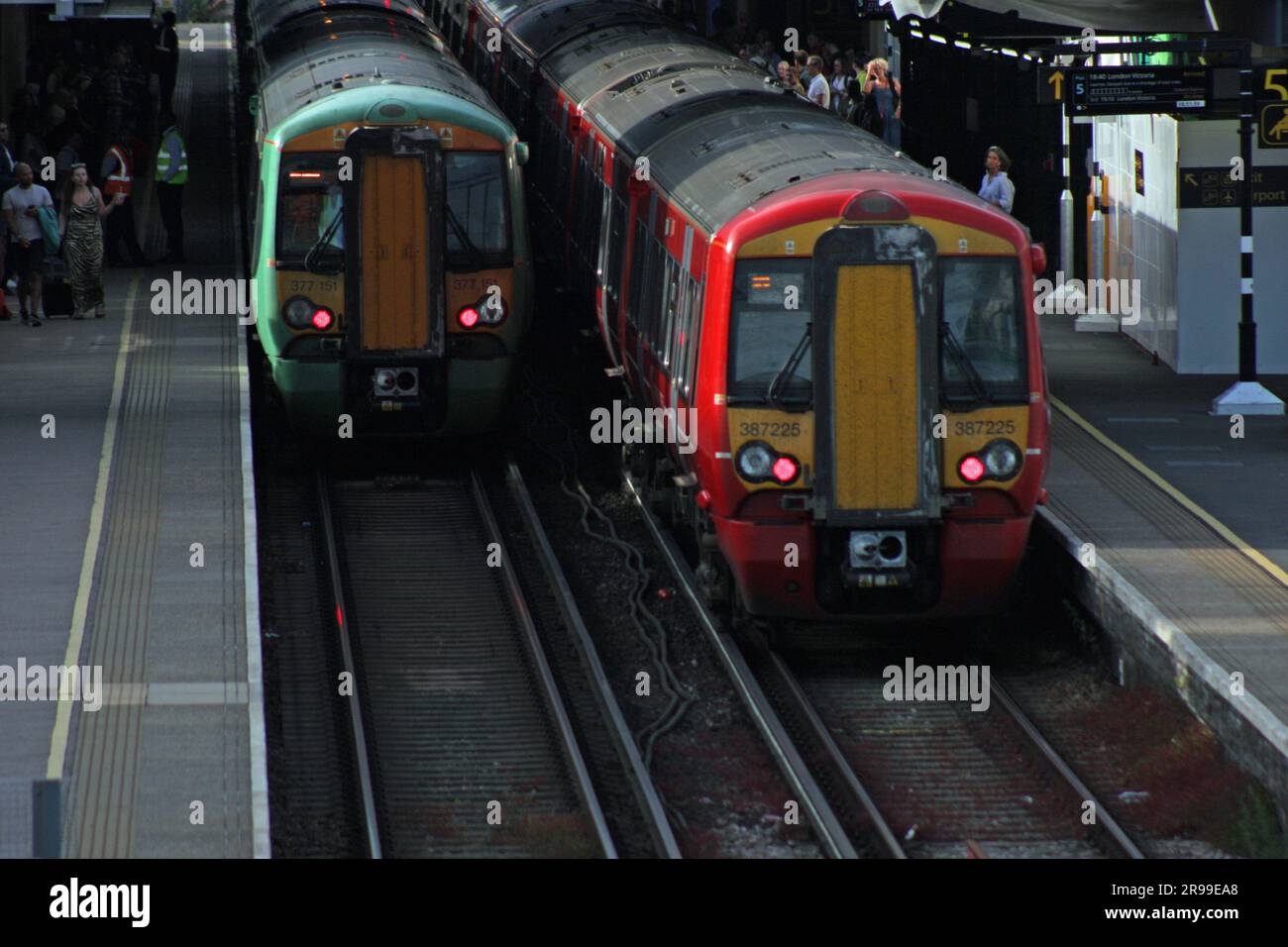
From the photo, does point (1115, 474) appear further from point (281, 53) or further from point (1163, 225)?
point (281, 53)

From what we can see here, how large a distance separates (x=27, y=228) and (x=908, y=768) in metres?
11.9

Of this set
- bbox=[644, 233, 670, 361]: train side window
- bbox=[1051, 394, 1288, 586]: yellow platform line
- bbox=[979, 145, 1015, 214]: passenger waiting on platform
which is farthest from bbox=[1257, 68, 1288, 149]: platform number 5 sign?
bbox=[644, 233, 670, 361]: train side window

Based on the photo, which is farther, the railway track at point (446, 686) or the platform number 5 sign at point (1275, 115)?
the platform number 5 sign at point (1275, 115)

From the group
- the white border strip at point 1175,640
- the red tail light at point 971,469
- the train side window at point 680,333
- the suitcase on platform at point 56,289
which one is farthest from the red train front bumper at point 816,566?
the suitcase on platform at point 56,289

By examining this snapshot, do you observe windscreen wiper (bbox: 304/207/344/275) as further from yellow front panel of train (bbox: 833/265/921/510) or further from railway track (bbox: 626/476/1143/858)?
yellow front panel of train (bbox: 833/265/921/510)

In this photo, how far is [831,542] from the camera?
13.6 m

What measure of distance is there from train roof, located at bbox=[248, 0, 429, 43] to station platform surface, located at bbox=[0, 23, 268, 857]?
251 cm

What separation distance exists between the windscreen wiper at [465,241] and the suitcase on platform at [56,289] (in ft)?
20.3

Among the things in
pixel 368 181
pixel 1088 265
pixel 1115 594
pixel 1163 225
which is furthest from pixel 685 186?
pixel 1088 265

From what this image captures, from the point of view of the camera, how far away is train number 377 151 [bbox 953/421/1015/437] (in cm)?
1348

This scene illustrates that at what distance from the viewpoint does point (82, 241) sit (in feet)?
71.3

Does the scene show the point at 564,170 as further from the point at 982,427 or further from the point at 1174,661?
the point at 1174,661

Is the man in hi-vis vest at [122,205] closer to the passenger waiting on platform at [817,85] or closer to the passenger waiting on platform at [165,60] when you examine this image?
the passenger waiting on platform at [817,85]

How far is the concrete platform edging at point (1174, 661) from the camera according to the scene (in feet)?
38.1
